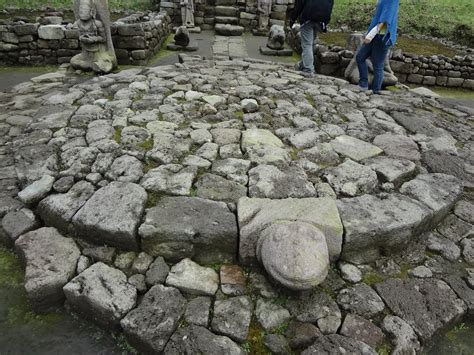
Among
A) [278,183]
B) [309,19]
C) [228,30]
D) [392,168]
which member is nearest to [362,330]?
[278,183]

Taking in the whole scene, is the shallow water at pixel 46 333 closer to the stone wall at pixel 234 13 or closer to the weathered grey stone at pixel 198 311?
the weathered grey stone at pixel 198 311

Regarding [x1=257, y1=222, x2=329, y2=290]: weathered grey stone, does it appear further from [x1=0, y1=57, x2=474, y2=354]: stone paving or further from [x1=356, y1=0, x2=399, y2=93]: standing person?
[x1=356, y1=0, x2=399, y2=93]: standing person

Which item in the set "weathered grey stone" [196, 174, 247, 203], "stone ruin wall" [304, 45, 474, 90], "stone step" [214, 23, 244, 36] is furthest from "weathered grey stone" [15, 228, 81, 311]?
"stone step" [214, 23, 244, 36]

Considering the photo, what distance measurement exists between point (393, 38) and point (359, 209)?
3824 millimetres

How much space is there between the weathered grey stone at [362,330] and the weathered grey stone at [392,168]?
1.49 metres

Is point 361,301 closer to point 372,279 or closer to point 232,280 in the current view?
point 372,279

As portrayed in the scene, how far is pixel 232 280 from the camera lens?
8.36 ft

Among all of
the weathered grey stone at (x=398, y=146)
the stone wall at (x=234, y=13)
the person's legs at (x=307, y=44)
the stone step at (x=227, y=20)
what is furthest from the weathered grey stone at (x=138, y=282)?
the stone step at (x=227, y=20)

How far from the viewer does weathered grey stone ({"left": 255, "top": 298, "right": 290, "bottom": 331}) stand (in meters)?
2.30

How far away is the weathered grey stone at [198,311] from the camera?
227 centimetres

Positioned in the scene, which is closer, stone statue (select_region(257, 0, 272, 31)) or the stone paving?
the stone paving

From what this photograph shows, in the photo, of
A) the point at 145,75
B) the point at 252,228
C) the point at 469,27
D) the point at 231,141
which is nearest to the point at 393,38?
the point at 231,141

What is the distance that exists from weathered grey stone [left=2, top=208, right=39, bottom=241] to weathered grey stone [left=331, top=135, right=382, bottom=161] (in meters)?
3.06

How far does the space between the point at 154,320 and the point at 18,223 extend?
1.59 meters
